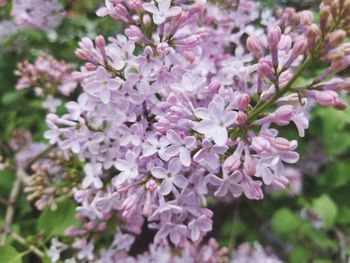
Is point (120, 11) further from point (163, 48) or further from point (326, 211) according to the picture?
point (326, 211)

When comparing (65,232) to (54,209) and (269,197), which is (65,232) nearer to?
(54,209)

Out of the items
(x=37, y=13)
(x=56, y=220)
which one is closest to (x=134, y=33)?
(x=56, y=220)

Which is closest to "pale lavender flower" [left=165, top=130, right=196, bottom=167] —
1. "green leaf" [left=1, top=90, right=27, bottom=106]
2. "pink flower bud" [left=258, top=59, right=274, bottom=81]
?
"pink flower bud" [left=258, top=59, right=274, bottom=81]

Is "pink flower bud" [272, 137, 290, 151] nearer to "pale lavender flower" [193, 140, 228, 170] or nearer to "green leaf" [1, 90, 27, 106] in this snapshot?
"pale lavender flower" [193, 140, 228, 170]

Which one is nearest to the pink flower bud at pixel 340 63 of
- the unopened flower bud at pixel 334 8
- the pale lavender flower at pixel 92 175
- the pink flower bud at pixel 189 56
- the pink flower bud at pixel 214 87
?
the unopened flower bud at pixel 334 8

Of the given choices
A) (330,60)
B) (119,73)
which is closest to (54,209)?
(119,73)

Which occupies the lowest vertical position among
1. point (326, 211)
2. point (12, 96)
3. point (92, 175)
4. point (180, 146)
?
point (326, 211)

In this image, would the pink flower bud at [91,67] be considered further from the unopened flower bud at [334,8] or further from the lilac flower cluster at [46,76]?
the lilac flower cluster at [46,76]

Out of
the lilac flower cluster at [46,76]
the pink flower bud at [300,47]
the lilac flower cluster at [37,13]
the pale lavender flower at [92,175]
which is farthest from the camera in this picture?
the lilac flower cluster at [37,13]
